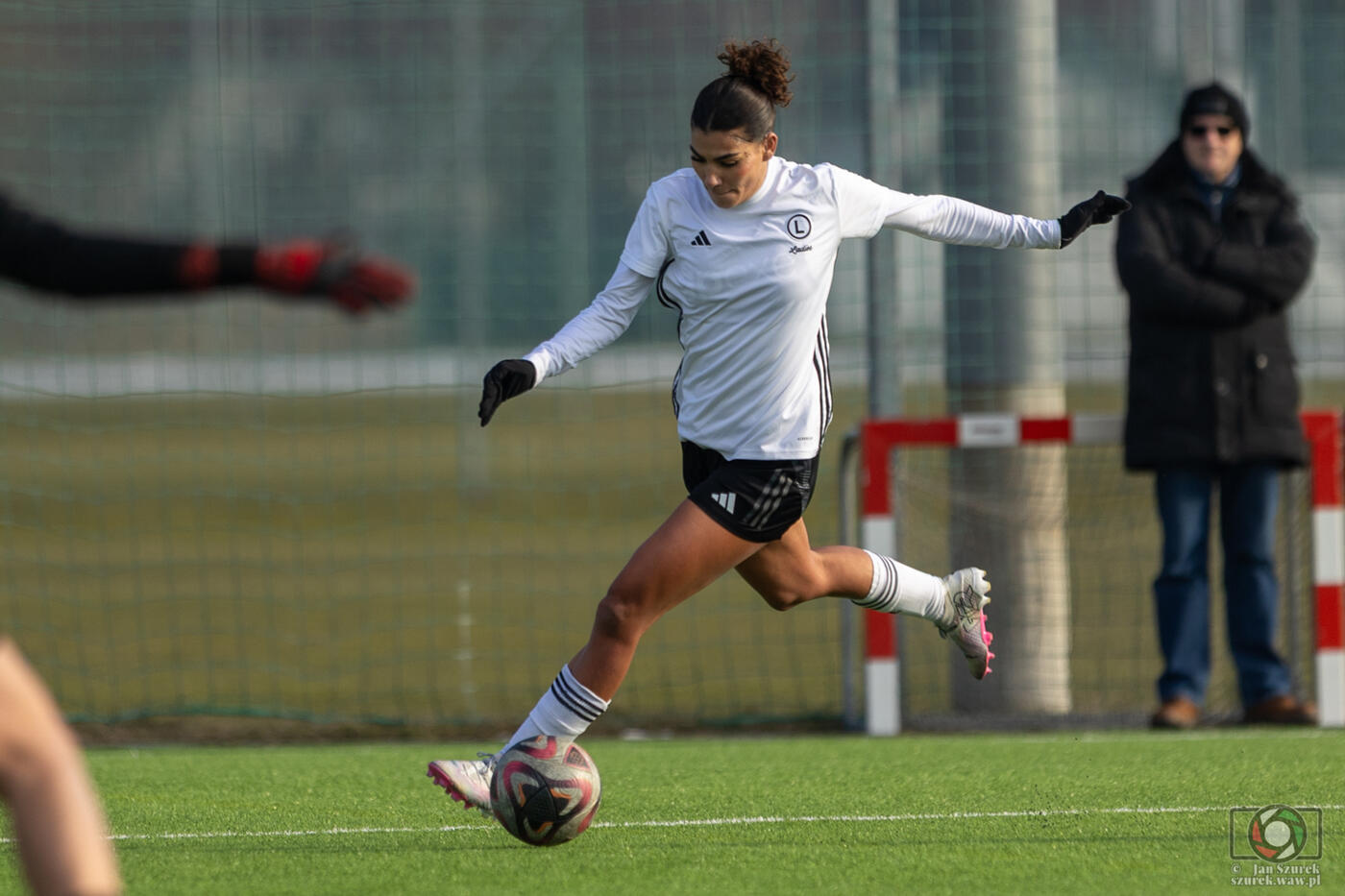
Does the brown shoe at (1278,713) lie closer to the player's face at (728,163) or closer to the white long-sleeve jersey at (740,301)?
the white long-sleeve jersey at (740,301)

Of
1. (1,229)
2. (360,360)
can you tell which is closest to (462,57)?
(360,360)

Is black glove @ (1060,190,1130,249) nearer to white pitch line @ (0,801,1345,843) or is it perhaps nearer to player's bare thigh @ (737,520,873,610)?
player's bare thigh @ (737,520,873,610)

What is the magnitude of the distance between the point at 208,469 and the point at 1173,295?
55.4ft

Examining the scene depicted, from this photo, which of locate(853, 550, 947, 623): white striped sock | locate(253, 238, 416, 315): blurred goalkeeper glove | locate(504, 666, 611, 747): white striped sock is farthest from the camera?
locate(853, 550, 947, 623): white striped sock

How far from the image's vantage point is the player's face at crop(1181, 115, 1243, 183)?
773cm

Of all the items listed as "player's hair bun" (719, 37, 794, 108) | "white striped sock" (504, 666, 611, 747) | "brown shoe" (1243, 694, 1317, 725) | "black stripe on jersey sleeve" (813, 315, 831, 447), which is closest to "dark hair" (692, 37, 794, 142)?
"player's hair bun" (719, 37, 794, 108)

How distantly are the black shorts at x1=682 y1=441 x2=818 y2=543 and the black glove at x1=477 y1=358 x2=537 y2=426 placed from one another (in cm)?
62

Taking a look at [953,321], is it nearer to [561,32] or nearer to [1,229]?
[561,32]

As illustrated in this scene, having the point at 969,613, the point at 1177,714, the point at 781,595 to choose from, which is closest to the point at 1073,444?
the point at 1177,714

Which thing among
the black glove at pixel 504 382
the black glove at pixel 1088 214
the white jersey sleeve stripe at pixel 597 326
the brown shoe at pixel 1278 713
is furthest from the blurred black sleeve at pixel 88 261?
the brown shoe at pixel 1278 713

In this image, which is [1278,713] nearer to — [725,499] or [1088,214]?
[1088,214]

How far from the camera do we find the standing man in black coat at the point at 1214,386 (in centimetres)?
767

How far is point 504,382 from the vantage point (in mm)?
4582

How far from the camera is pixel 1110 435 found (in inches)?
317
